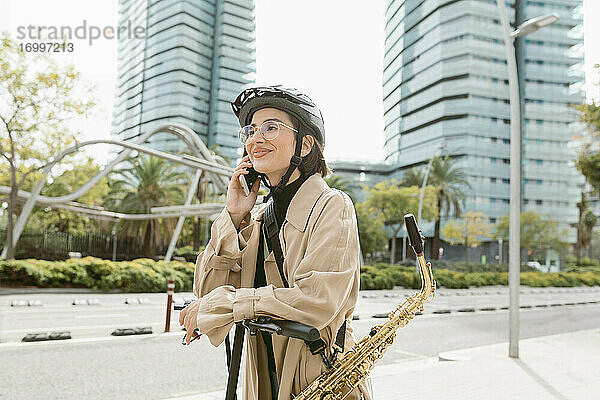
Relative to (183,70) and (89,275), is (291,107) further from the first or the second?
(183,70)

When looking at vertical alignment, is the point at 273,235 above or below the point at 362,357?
above

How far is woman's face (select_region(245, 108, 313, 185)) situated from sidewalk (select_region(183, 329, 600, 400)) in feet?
12.3

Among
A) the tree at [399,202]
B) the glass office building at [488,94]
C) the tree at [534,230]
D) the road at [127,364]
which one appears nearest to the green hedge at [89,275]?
the road at [127,364]

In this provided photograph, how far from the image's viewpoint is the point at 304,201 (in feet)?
5.10

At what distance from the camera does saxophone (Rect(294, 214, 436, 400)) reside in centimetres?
144

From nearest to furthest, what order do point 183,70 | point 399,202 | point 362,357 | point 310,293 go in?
point 310,293
point 362,357
point 399,202
point 183,70

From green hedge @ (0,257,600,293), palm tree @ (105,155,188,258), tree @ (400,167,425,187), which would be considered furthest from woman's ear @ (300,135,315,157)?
tree @ (400,167,425,187)

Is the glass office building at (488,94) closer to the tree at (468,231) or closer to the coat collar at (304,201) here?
the tree at (468,231)

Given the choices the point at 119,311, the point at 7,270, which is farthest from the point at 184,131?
the point at 119,311

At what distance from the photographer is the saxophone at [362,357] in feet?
4.71

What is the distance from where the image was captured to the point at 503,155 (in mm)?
68375

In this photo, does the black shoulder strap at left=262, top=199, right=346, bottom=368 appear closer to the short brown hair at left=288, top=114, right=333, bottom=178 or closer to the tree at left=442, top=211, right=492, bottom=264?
the short brown hair at left=288, top=114, right=333, bottom=178

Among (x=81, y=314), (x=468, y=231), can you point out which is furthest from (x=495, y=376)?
(x=468, y=231)

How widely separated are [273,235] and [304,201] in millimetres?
148
